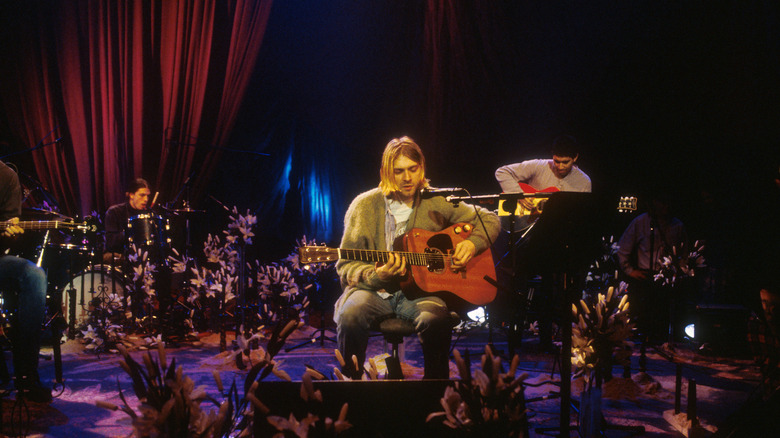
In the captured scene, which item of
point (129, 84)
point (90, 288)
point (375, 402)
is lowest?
point (90, 288)

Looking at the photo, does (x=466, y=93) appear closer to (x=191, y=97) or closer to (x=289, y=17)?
(x=289, y=17)

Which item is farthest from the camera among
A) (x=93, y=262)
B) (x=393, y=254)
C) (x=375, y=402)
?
(x=93, y=262)

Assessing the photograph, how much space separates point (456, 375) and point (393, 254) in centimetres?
194

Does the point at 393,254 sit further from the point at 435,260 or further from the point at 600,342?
the point at 600,342

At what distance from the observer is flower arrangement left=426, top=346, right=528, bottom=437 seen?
1436 millimetres

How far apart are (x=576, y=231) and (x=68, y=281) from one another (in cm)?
613

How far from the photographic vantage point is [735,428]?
181 centimetres

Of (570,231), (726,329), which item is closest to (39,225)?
(570,231)

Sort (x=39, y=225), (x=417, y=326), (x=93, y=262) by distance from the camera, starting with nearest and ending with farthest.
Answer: (x=417, y=326)
(x=39, y=225)
(x=93, y=262)

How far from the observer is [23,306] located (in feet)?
11.5

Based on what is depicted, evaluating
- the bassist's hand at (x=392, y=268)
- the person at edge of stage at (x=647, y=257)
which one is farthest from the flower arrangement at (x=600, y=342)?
the person at edge of stage at (x=647, y=257)

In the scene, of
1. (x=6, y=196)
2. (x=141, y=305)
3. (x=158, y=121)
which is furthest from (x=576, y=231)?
(x=158, y=121)

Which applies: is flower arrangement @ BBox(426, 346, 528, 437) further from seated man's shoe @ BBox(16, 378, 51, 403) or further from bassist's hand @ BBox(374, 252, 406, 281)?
seated man's shoe @ BBox(16, 378, 51, 403)

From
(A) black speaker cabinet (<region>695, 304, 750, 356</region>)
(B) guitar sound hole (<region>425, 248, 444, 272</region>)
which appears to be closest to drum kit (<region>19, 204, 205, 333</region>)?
(B) guitar sound hole (<region>425, 248, 444, 272</region>)
